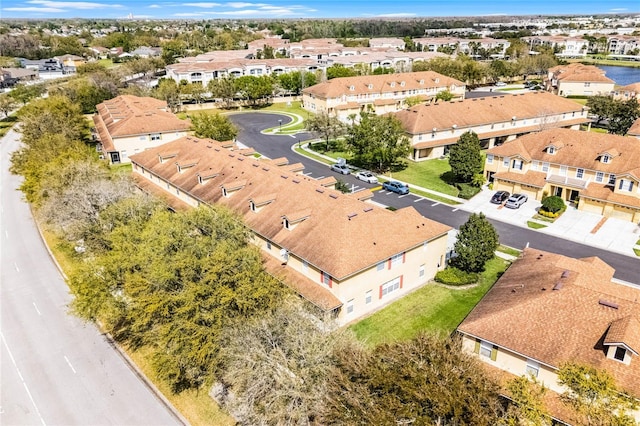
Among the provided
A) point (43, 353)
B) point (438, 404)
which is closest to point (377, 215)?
point (438, 404)

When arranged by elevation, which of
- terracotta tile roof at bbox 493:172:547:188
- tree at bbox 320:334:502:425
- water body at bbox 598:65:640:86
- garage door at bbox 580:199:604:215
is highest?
water body at bbox 598:65:640:86

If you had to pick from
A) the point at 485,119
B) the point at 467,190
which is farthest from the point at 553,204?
the point at 485,119

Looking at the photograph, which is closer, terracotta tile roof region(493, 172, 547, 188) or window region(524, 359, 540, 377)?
window region(524, 359, 540, 377)

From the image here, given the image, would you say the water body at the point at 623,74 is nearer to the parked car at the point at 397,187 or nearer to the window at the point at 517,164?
the window at the point at 517,164

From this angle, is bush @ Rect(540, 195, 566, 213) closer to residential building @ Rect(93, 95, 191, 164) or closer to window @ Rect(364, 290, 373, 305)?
window @ Rect(364, 290, 373, 305)

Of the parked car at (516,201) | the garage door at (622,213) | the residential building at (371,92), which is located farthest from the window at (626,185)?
the residential building at (371,92)

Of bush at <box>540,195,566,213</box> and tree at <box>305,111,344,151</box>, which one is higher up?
tree at <box>305,111,344,151</box>

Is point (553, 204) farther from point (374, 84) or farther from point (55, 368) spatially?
point (374, 84)

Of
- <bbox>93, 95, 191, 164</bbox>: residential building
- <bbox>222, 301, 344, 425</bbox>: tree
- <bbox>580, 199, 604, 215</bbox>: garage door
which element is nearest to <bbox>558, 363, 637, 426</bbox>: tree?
<bbox>222, 301, 344, 425</bbox>: tree
